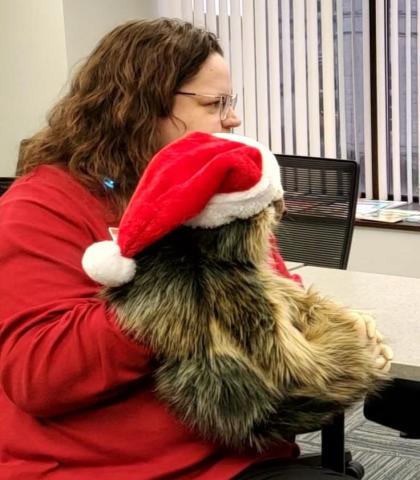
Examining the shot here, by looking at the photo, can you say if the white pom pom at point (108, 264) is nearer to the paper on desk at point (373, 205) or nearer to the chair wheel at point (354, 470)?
the chair wheel at point (354, 470)

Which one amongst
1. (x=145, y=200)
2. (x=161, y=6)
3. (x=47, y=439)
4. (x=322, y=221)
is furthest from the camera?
(x=161, y=6)

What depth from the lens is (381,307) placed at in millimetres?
1689

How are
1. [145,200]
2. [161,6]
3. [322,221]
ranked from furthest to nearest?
1. [161,6]
2. [322,221]
3. [145,200]

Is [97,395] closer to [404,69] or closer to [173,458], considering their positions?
[173,458]

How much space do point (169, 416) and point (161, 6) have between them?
3.25 metres

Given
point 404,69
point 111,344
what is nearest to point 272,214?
point 111,344

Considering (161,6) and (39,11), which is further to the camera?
(161,6)

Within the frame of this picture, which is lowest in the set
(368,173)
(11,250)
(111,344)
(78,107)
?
(368,173)

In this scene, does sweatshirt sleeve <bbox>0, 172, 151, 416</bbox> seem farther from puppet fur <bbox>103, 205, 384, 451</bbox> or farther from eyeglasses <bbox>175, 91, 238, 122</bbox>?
eyeglasses <bbox>175, 91, 238, 122</bbox>

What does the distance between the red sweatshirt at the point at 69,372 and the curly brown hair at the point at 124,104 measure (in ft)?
0.20

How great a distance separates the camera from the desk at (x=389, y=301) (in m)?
1.40

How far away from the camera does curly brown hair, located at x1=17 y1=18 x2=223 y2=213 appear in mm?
1376

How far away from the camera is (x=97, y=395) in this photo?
3.91 ft

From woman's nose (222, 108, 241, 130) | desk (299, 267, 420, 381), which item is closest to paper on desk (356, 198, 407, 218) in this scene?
desk (299, 267, 420, 381)
